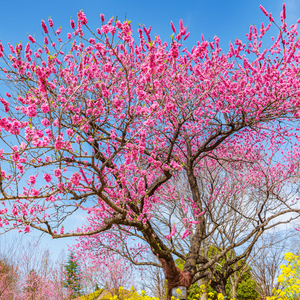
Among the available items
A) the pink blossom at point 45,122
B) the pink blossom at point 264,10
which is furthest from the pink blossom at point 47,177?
the pink blossom at point 264,10

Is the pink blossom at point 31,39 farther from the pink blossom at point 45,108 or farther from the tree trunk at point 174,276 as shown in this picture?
the tree trunk at point 174,276

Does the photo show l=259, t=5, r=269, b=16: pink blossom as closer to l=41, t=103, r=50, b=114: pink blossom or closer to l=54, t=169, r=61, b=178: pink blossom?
l=41, t=103, r=50, b=114: pink blossom

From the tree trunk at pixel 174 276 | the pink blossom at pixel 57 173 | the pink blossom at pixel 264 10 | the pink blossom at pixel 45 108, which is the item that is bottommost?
the tree trunk at pixel 174 276

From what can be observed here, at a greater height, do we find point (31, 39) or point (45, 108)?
point (31, 39)

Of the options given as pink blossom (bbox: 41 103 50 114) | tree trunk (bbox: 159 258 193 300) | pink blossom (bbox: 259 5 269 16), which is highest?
pink blossom (bbox: 259 5 269 16)

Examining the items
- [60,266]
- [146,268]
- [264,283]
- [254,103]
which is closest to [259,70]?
[254,103]

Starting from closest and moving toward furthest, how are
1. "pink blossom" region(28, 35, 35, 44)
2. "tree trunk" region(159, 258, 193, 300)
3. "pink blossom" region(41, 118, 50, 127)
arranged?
"pink blossom" region(41, 118, 50, 127) → "pink blossom" region(28, 35, 35, 44) → "tree trunk" region(159, 258, 193, 300)

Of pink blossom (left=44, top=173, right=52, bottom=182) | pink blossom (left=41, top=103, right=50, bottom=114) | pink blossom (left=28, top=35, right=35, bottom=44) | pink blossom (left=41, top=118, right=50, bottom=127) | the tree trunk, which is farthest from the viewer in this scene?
the tree trunk

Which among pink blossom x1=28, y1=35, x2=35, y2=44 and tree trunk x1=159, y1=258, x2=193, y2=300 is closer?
pink blossom x1=28, y1=35, x2=35, y2=44

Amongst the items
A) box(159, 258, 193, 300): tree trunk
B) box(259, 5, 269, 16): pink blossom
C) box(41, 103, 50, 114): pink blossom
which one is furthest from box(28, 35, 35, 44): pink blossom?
box(159, 258, 193, 300): tree trunk

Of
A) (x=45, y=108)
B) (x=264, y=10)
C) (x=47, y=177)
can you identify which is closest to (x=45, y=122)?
(x=45, y=108)

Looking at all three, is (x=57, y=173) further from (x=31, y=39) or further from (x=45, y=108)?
(x=31, y=39)

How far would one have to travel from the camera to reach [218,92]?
7480 mm

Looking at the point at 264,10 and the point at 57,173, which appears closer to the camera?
the point at 57,173
